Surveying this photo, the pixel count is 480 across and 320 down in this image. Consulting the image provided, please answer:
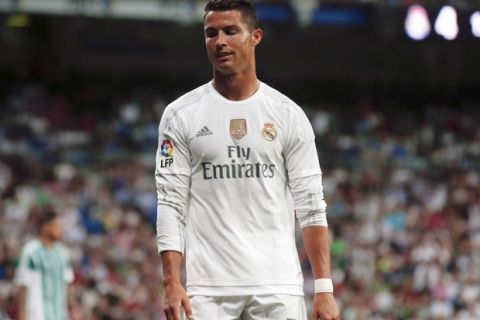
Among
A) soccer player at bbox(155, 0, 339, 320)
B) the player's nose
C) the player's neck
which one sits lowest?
soccer player at bbox(155, 0, 339, 320)

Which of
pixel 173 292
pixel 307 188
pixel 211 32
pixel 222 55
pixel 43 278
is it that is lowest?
pixel 173 292

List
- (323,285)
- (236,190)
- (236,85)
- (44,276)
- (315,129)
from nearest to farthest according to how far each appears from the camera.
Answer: (323,285), (236,190), (236,85), (44,276), (315,129)

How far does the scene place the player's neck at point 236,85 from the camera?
203 inches

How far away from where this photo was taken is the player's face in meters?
5.09

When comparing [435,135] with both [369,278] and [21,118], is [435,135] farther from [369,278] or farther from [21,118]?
[21,118]

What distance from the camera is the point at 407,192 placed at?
21.9 metres

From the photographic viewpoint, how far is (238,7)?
5.11m

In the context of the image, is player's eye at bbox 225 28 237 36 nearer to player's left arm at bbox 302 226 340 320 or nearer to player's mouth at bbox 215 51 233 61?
player's mouth at bbox 215 51 233 61

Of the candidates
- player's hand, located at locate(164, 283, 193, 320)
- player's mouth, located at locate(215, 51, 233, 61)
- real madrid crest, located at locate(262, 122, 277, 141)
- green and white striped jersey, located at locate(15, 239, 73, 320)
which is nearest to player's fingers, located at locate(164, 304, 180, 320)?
player's hand, located at locate(164, 283, 193, 320)

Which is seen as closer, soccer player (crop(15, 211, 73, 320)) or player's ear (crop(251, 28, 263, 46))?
player's ear (crop(251, 28, 263, 46))

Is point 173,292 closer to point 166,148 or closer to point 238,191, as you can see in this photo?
point 238,191

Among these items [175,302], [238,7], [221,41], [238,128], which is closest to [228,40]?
[221,41]

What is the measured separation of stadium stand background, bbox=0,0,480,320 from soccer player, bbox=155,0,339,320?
9.62 m

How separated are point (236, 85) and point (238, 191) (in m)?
0.47
